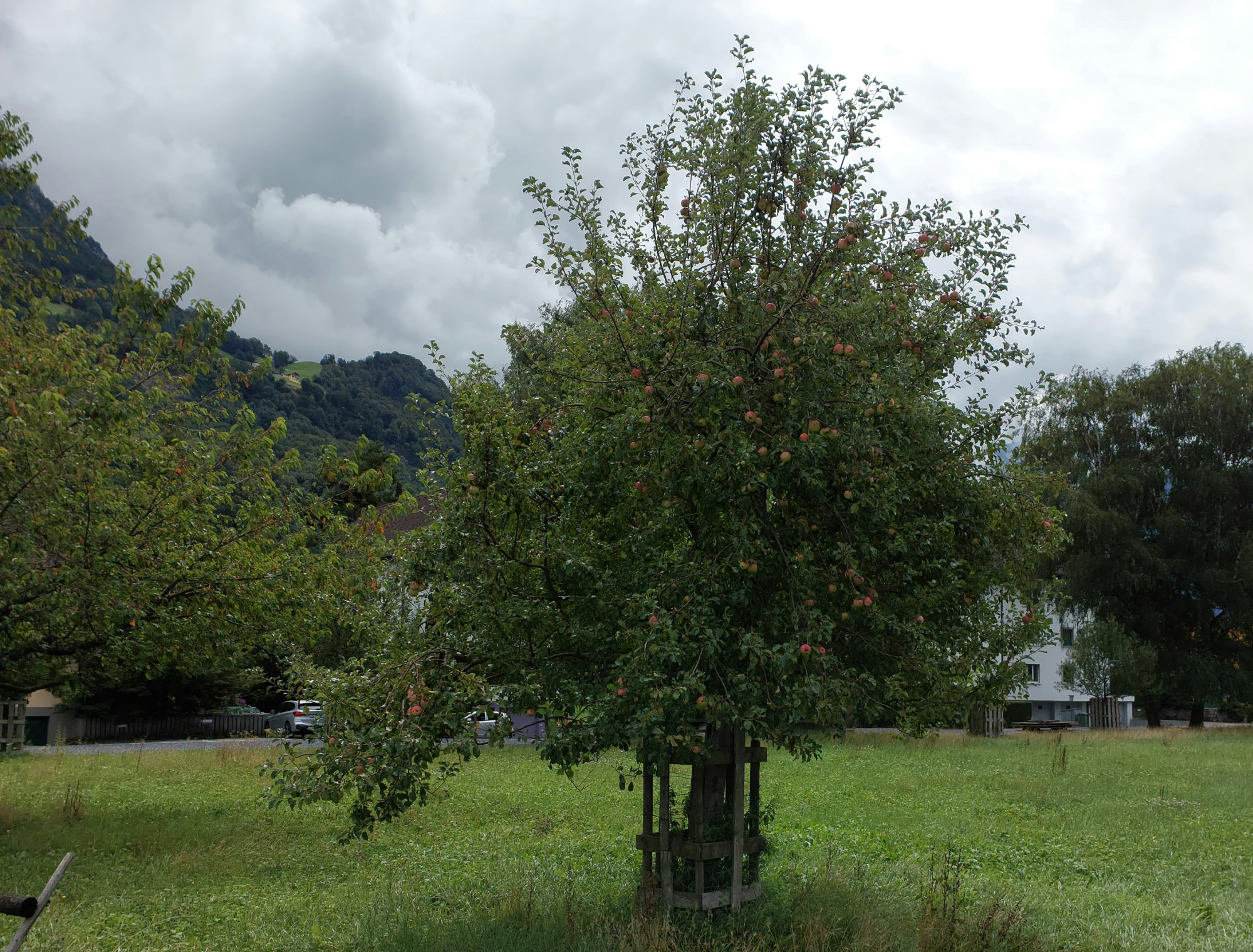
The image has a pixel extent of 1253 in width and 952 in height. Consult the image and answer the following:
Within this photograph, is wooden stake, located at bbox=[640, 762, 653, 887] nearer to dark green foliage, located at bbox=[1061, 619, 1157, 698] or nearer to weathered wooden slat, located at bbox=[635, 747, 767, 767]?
weathered wooden slat, located at bbox=[635, 747, 767, 767]

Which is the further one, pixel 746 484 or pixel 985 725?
pixel 985 725

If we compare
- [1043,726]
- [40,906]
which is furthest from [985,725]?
[40,906]

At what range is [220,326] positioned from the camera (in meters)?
12.6

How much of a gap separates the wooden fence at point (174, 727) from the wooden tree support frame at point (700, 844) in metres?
30.9

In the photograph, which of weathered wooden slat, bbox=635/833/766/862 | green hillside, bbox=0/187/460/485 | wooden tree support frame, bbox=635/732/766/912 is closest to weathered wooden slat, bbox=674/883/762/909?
wooden tree support frame, bbox=635/732/766/912

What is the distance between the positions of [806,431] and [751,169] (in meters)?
2.19

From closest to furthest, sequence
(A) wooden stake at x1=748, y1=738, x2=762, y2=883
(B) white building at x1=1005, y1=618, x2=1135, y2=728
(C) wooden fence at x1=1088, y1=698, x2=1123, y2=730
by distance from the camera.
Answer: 1. (A) wooden stake at x1=748, y1=738, x2=762, y2=883
2. (C) wooden fence at x1=1088, y1=698, x2=1123, y2=730
3. (B) white building at x1=1005, y1=618, x2=1135, y2=728

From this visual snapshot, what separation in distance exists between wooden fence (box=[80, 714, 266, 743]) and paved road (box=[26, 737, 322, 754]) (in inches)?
53.1

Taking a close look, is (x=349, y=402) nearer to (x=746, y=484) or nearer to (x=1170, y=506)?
(x=1170, y=506)

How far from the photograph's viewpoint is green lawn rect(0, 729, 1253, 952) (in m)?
8.15

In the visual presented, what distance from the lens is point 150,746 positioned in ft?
99.8

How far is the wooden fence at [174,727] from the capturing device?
34.4 meters

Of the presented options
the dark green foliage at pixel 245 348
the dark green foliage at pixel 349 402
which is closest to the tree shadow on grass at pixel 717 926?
the dark green foliage at pixel 349 402

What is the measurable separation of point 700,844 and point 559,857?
502 cm
